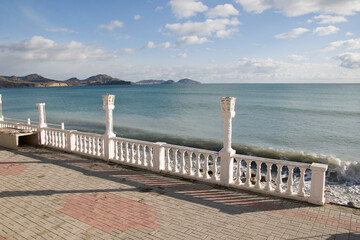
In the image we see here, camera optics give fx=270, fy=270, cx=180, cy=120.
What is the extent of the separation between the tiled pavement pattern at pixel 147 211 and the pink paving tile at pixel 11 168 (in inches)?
6.4

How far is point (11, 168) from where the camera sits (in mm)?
8867

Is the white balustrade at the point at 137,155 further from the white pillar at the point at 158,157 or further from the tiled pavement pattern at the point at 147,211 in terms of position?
the tiled pavement pattern at the point at 147,211

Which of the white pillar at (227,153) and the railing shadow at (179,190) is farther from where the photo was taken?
the white pillar at (227,153)

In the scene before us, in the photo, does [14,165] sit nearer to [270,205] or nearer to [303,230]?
[270,205]

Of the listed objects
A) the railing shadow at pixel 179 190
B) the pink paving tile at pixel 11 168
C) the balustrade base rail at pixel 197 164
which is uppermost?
the balustrade base rail at pixel 197 164

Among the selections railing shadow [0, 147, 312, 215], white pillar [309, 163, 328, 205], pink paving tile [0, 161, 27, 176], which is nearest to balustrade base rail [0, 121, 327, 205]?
white pillar [309, 163, 328, 205]

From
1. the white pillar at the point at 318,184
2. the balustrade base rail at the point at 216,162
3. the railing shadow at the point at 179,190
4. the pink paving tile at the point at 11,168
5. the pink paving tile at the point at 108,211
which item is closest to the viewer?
the pink paving tile at the point at 108,211

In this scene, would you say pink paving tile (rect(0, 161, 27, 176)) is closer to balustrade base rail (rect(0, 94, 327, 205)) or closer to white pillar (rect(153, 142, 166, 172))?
balustrade base rail (rect(0, 94, 327, 205))

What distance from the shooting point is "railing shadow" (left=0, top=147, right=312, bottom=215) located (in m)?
6.12

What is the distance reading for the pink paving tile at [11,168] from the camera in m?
8.32

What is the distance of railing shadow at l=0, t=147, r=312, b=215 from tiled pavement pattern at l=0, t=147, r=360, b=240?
0.9 inches

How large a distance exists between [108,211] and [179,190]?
1.98 meters

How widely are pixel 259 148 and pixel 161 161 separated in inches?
586

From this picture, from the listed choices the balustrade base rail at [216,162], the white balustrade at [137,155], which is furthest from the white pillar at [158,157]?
the white balustrade at [137,155]
